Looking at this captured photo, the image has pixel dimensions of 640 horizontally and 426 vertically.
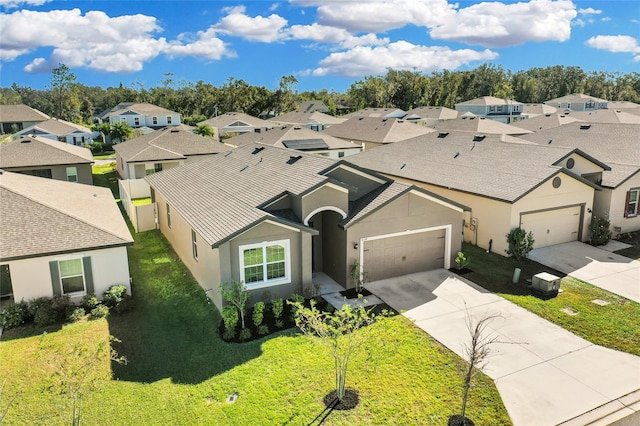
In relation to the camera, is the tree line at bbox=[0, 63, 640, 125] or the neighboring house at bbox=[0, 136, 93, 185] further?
the tree line at bbox=[0, 63, 640, 125]

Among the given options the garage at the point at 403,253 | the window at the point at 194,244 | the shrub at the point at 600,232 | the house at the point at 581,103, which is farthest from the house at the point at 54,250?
the house at the point at 581,103

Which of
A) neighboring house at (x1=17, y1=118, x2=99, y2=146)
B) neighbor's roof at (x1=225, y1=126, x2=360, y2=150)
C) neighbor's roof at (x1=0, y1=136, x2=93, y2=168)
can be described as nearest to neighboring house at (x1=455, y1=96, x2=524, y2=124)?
neighbor's roof at (x1=225, y1=126, x2=360, y2=150)

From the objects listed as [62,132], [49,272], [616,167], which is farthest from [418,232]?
[62,132]

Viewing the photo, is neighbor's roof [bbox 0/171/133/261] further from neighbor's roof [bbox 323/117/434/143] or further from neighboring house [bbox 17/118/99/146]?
neighboring house [bbox 17/118/99/146]

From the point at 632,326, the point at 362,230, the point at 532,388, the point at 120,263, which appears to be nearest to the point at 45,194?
the point at 120,263

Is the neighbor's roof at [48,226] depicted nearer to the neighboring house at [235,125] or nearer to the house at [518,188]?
the house at [518,188]

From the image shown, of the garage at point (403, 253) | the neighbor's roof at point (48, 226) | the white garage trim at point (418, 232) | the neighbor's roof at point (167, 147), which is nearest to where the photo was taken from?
the neighbor's roof at point (48, 226)
